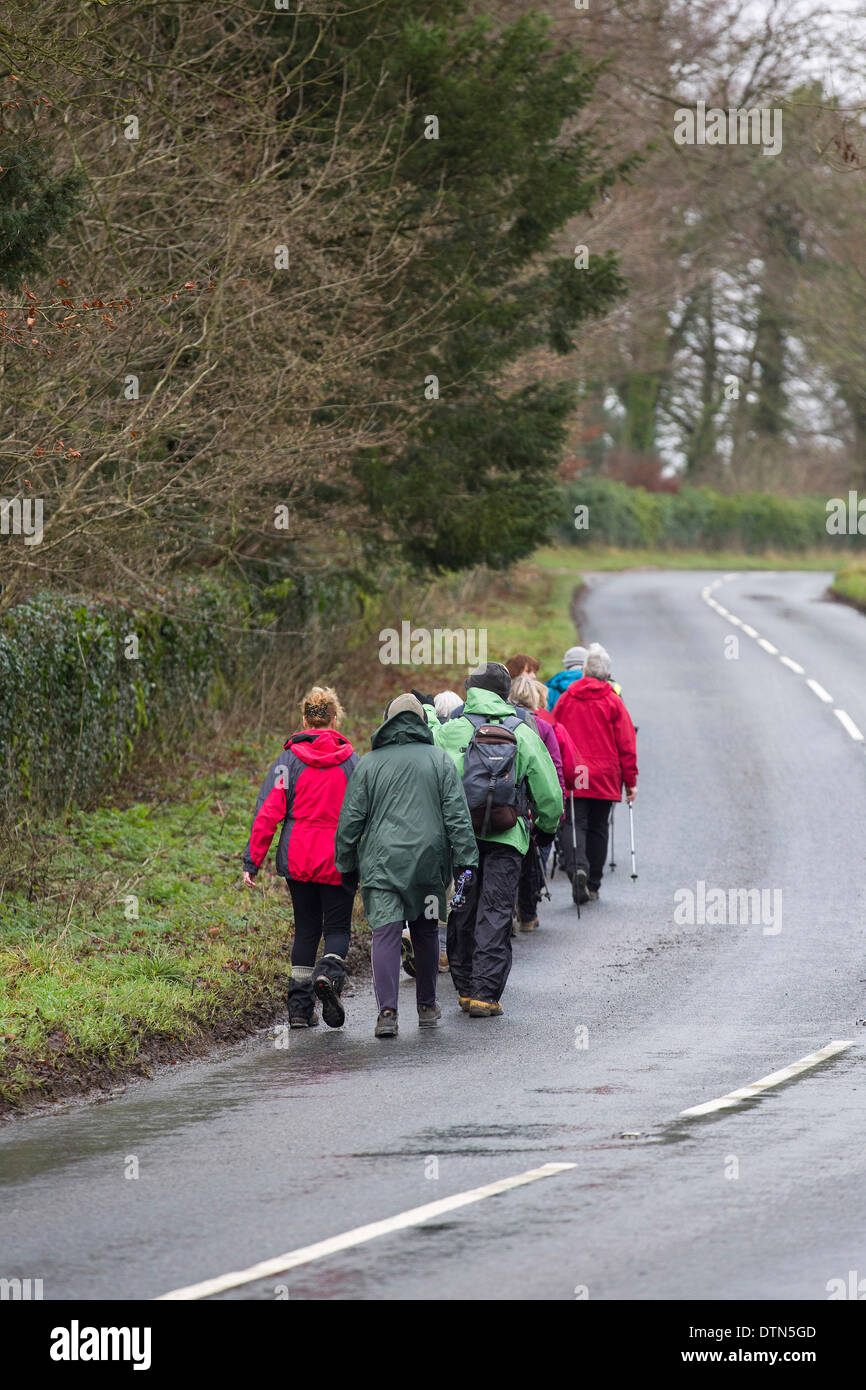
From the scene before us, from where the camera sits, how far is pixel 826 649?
29.8 meters

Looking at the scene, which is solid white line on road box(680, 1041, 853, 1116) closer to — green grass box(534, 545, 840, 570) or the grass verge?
the grass verge

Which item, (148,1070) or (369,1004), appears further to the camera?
(369,1004)

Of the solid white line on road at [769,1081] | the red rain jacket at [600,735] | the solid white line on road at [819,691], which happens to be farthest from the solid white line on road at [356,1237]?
the solid white line on road at [819,691]

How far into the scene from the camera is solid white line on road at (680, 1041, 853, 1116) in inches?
314

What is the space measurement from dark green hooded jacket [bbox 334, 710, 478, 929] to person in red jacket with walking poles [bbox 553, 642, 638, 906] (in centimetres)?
410

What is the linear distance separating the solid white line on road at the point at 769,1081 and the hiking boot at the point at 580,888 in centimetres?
436

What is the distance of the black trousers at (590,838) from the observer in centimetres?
1399

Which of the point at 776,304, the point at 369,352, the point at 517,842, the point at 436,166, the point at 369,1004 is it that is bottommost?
the point at 369,1004

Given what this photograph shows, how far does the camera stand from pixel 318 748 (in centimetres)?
1021

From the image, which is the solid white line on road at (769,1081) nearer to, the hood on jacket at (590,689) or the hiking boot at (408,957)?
the hiking boot at (408,957)

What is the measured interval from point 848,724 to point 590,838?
8.81 meters

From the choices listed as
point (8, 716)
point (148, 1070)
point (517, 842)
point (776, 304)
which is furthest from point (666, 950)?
point (776, 304)
